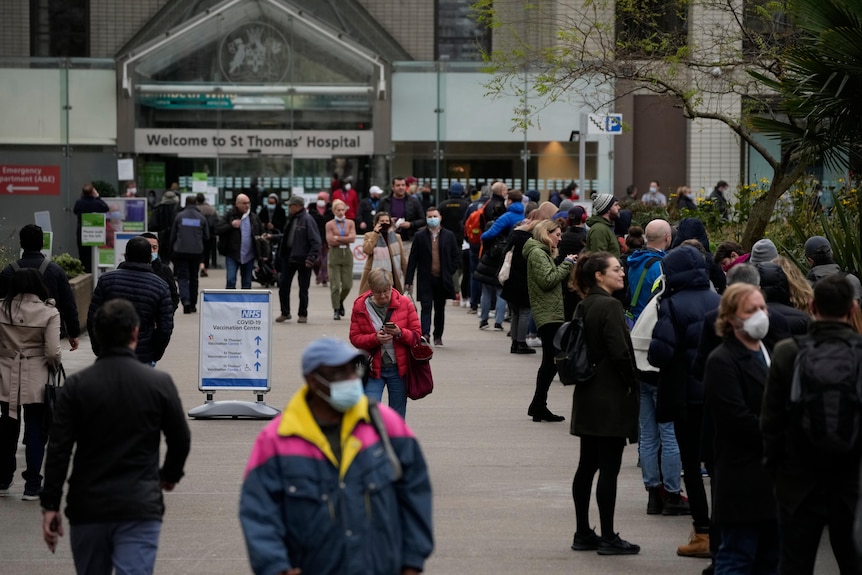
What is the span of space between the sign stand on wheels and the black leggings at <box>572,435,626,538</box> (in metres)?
5.02

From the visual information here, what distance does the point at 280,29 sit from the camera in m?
30.6

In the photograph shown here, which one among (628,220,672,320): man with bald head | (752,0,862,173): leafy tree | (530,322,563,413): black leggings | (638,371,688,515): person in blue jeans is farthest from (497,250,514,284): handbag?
(638,371,688,515): person in blue jeans

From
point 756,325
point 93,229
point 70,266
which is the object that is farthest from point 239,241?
point 756,325

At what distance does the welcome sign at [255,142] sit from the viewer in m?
30.2

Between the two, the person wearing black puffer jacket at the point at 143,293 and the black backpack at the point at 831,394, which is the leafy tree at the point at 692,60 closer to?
the person wearing black puffer jacket at the point at 143,293

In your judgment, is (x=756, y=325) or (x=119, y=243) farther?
(x=119, y=243)

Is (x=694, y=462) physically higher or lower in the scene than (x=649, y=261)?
lower

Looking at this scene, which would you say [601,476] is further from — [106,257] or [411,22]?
[411,22]

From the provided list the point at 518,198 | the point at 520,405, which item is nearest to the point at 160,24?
the point at 518,198

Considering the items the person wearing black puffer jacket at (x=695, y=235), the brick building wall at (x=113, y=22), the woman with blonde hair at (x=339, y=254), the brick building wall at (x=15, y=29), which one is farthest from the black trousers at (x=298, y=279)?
the brick building wall at (x=15, y=29)

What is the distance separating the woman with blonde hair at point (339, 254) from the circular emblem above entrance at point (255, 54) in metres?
10.9

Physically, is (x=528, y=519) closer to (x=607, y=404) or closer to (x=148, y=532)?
(x=607, y=404)

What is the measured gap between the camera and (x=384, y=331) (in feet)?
32.3

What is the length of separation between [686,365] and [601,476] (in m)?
0.82
